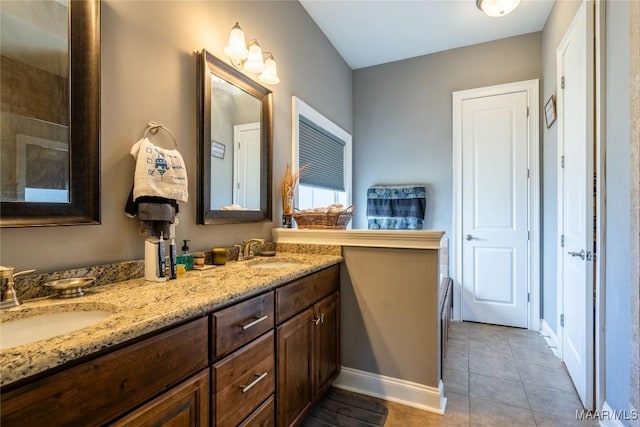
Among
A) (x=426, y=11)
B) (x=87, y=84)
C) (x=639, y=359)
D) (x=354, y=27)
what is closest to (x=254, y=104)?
(x=87, y=84)

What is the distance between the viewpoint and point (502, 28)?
315 cm

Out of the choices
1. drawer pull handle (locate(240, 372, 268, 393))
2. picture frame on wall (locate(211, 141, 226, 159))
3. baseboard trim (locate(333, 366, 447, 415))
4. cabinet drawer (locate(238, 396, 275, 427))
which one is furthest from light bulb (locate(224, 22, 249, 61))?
baseboard trim (locate(333, 366, 447, 415))

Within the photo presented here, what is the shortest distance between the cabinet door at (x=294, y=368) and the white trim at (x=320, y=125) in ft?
4.34

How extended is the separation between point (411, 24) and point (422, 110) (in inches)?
37.9

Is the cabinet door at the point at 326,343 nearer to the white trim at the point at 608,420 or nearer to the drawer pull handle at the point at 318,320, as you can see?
the drawer pull handle at the point at 318,320

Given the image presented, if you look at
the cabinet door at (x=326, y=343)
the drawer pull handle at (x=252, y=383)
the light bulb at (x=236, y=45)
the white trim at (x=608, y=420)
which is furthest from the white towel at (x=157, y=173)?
the white trim at (x=608, y=420)

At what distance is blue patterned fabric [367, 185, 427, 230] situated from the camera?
3.60 meters

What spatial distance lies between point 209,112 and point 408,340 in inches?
70.7

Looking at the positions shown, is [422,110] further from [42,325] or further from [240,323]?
[42,325]

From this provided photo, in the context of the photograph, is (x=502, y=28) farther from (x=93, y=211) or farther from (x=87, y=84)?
(x=93, y=211)

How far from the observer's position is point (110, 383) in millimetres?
743

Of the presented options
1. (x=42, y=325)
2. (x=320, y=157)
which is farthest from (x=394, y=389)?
(x=320, y=157)

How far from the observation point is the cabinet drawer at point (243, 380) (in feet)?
3.51

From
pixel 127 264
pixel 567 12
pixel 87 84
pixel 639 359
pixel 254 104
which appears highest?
pixel 567 12
